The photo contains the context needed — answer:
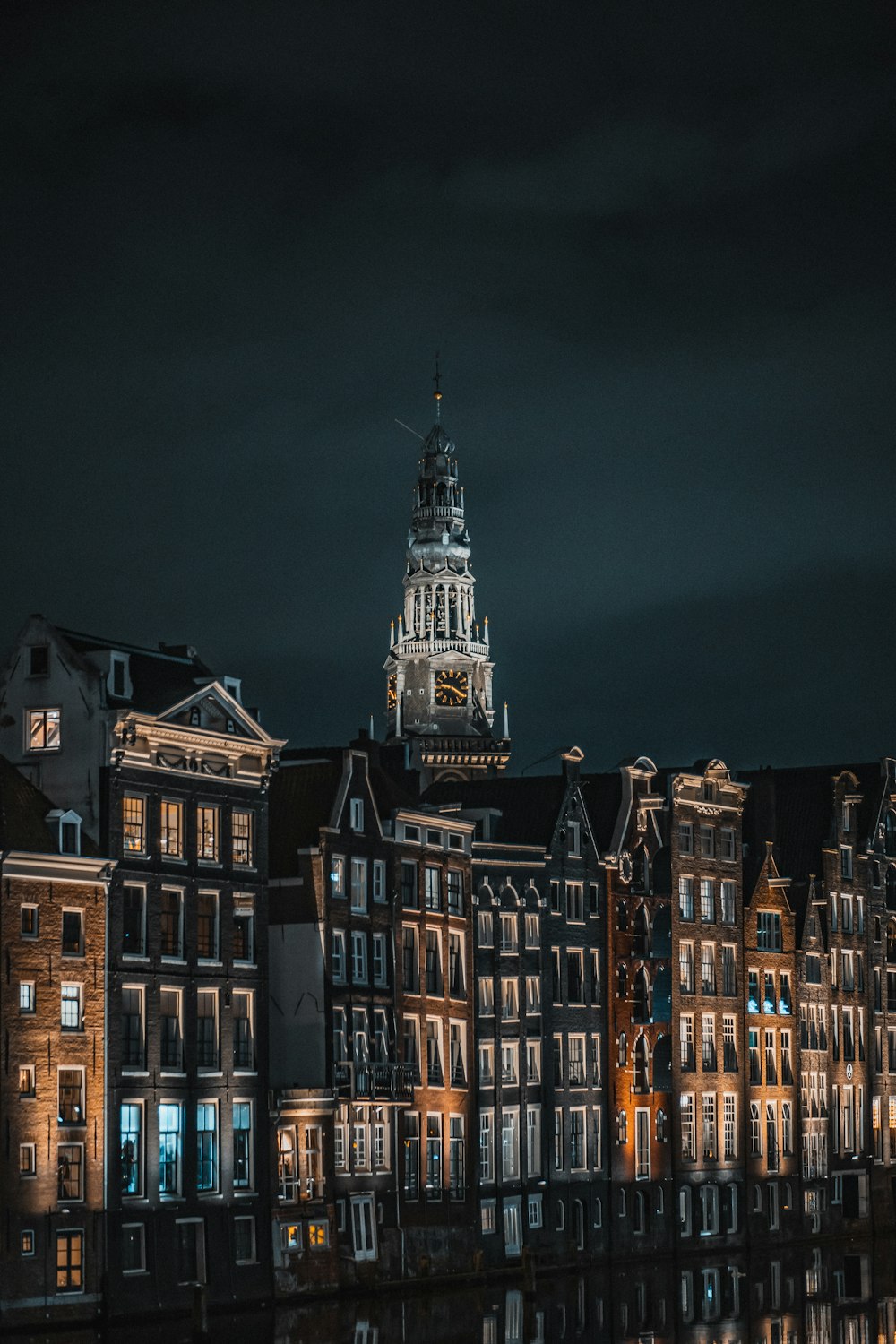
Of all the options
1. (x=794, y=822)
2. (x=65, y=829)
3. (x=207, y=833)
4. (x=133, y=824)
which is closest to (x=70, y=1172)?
(x=65, y=829)

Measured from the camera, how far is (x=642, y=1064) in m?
127

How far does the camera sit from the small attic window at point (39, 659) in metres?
98.0

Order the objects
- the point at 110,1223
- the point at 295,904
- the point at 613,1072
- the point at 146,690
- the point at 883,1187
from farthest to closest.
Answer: the point at 883,1187 → the point at 613,1072 → the point at 295,904 → the point at 146,690 → the point at 110,1223

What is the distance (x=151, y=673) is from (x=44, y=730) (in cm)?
→ 497

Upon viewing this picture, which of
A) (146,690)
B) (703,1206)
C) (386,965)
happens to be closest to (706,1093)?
(703,1206)

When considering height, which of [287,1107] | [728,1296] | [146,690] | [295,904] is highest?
[146,690]

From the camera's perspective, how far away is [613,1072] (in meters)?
125

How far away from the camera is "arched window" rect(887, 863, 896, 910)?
505 ft

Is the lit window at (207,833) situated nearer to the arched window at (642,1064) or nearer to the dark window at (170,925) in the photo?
the dark window at (170,925)

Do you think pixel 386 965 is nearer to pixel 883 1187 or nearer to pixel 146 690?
pixel 146 690

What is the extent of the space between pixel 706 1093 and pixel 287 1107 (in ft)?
114

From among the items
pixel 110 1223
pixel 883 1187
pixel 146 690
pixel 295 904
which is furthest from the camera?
pixel 883 1187

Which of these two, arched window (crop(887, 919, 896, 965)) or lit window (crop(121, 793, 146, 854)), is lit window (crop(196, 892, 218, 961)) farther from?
arched window (crop(887, 919, 896, 965))

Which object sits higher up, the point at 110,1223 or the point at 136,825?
the point at 136,825
